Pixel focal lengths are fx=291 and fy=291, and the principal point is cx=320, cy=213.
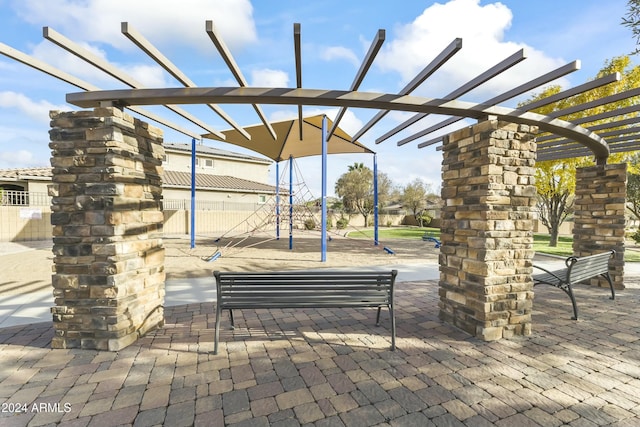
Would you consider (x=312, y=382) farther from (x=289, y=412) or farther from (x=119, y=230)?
(x=119, y=230)

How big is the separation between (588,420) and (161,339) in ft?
12.9

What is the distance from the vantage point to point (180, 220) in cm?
1931

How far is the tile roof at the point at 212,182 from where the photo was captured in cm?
2112

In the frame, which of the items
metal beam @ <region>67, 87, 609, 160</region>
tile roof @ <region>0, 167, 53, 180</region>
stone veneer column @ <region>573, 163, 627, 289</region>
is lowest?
stone veneer column @ <region>573, 163, 627, 289</region>

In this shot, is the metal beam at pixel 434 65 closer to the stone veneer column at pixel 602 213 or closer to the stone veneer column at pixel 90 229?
the stone veneer column at pixel 90 229

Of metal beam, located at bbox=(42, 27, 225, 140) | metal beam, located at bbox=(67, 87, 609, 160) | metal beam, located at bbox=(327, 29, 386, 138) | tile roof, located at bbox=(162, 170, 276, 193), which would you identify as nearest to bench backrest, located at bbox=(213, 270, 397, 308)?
metal beam, located at bbox=(67, 87, 609, 160)

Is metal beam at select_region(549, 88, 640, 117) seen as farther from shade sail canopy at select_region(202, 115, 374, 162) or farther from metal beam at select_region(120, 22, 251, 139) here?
shade sail canopy at select_region(202, 115, 374, 162)

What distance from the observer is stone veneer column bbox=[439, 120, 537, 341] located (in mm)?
3350

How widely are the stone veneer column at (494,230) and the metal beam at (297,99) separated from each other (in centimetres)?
22

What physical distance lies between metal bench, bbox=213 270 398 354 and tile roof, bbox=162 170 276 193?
19.4m

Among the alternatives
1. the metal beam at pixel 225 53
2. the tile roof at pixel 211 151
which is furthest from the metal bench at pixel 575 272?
the tile roof at pixel 211 151

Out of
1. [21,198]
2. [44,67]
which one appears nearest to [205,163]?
[21,198]

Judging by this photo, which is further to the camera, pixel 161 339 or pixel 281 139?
pixel 281 139

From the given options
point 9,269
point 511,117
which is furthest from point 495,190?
point 9,269
